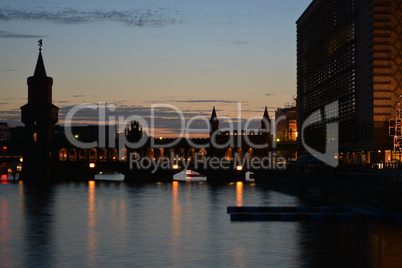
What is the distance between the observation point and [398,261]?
29.0 metres

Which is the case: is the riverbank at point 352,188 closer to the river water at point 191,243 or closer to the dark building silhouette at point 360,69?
the river water at point 191,243

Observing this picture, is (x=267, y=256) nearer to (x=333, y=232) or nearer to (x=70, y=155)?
(x=333, y=232)

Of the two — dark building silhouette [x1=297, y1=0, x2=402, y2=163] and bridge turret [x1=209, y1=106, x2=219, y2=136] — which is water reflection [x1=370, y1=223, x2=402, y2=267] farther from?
A: bridge turret [x1=209, y1=106, x2=219, y2=136]

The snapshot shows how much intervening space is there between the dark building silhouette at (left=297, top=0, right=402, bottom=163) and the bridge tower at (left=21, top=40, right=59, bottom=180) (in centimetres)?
6717

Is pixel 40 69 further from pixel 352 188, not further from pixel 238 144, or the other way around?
pixel 352 188

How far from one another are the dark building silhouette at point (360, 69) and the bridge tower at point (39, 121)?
6717cm

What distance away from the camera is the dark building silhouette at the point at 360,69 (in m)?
125

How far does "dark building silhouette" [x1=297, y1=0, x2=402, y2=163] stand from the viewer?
Result: 4924 inches

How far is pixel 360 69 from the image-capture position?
13288 cm

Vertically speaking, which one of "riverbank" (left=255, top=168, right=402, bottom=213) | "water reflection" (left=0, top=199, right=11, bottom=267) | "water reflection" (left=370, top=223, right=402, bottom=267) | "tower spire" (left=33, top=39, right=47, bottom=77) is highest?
"tower spire" (left=33, top=39, right=47, bottom=77)

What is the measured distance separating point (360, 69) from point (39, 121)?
82.0 metres

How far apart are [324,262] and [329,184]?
1608 inches

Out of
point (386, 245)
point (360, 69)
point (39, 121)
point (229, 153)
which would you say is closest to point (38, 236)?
point (386, 245)

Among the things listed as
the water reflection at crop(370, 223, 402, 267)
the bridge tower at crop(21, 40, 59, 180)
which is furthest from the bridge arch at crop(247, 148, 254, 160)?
the water reflection at crop(370, 223, 402, 267)
